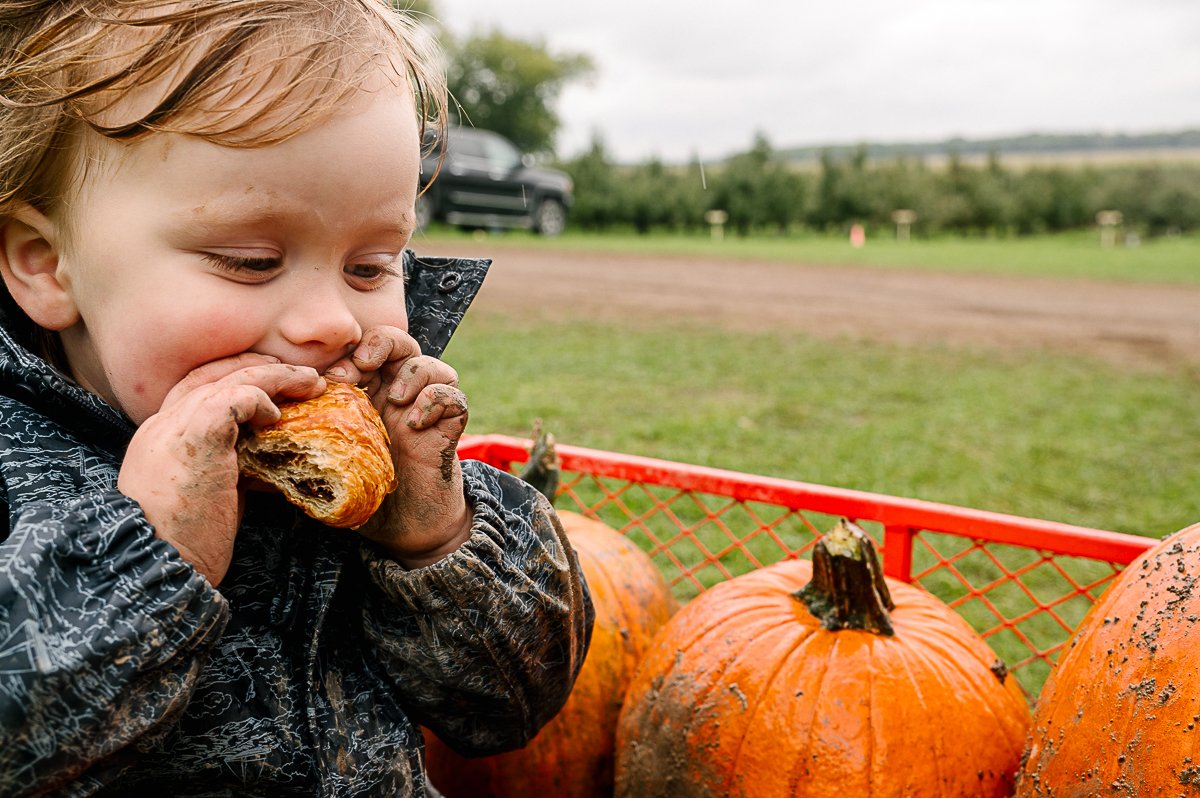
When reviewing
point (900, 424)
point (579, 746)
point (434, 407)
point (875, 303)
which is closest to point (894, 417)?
point (900, 424)

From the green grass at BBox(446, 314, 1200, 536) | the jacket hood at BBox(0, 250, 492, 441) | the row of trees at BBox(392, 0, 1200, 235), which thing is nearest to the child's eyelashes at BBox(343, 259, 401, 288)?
the jacket hood at BBox(0, 250, 492, 441)

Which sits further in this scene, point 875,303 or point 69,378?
point 875,303

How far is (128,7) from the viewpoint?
51.4 inches

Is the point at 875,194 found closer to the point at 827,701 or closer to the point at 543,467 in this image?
the point at 543,467

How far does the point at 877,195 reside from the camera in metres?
Answer: 41.2

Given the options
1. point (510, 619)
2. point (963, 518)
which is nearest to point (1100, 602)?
point (963, 518)

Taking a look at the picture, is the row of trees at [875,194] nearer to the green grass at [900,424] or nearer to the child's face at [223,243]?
the green grass at [900,424]

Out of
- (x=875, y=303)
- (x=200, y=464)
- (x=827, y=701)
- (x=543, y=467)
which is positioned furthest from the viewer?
(x=875, y=303)

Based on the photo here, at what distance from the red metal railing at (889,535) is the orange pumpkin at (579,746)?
0.90 ft

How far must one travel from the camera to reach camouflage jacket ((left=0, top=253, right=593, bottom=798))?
3.74 feet

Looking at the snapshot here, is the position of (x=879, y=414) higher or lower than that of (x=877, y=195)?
lower

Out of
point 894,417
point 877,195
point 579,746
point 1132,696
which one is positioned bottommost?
point 894,417

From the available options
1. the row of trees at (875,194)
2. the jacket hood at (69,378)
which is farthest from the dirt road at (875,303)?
the row of trees at (875,194)

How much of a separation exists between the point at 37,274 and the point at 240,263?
1.13 ft
